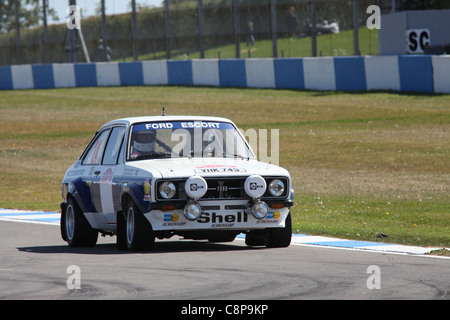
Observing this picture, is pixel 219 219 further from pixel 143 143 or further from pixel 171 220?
pixel 143 143

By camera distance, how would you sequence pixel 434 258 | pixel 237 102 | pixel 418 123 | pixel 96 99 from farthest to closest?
pixel 96 99
pixel 237 102
pixel 418 123
pixel 434 258

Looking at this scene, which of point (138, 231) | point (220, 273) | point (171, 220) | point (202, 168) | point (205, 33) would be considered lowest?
point (220, 273)

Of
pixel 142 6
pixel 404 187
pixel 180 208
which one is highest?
pixel 142 6

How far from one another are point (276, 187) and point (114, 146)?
7.12 feet

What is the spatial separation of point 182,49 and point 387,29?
405 inches

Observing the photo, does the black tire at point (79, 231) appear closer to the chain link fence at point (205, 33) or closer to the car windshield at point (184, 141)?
the car windshield at point (184, 141)

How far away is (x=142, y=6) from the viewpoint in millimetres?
42219

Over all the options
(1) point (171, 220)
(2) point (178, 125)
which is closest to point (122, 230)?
(1) point (171, 220)

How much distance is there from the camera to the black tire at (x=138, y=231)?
31.1ft

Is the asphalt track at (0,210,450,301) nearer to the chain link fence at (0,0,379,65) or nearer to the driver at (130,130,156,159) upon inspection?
the driver at (130,130,156,159)

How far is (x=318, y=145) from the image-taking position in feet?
74.8

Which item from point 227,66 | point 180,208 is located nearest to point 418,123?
point 227,66

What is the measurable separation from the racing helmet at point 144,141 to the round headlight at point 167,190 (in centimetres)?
107

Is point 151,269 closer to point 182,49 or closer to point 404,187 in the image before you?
point 404,187
